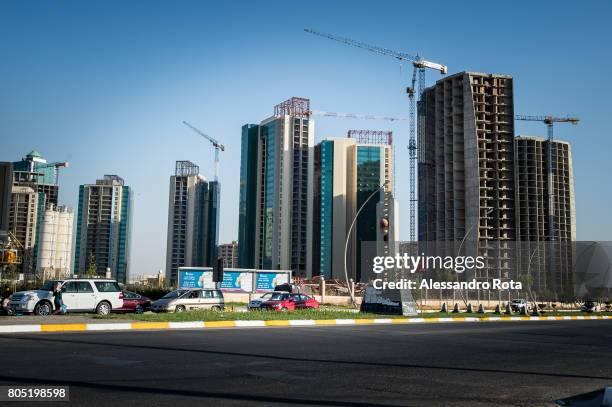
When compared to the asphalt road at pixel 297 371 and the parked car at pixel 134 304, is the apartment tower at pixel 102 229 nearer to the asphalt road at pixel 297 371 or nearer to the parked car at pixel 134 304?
the parked car at pixel 134 304

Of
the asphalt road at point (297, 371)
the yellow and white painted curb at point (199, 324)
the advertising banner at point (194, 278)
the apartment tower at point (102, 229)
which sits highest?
the apartment tower at point (102, 229)

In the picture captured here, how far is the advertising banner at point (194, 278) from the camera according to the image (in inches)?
1843

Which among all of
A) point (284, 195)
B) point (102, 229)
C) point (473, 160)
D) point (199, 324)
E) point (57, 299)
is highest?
point (473, 160)

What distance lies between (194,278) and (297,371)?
38453mm

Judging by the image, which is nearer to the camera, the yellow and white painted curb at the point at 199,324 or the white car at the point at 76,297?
the yellow and white painted curb at the point at 199,324

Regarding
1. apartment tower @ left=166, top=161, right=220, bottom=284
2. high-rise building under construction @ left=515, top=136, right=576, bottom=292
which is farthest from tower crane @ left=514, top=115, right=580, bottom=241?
apartment tower @ left=166, top=161, right=220, bottom=284

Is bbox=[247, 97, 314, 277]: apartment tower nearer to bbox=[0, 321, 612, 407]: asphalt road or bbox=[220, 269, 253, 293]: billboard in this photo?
bbox=[220, 269, 253, 293]: billboard

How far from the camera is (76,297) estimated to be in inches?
1003

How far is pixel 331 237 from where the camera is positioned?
144000 millimetres

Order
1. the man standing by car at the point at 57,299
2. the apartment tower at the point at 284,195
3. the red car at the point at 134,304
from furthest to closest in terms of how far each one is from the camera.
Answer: the apartment tower at the point at 284,195
the red car at the point at 134,304
the man standing by car at the point at 57,299

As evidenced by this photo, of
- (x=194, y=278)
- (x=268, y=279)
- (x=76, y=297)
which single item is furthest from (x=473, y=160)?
(x=76, y=297)

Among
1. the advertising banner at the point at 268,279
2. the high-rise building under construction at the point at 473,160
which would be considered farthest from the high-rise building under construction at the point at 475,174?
the advertising banner at the point at 268,279

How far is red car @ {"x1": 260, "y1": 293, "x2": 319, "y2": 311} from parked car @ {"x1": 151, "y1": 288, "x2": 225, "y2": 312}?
2.71 meters

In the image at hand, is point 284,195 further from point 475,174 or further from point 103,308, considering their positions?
point 103,308
